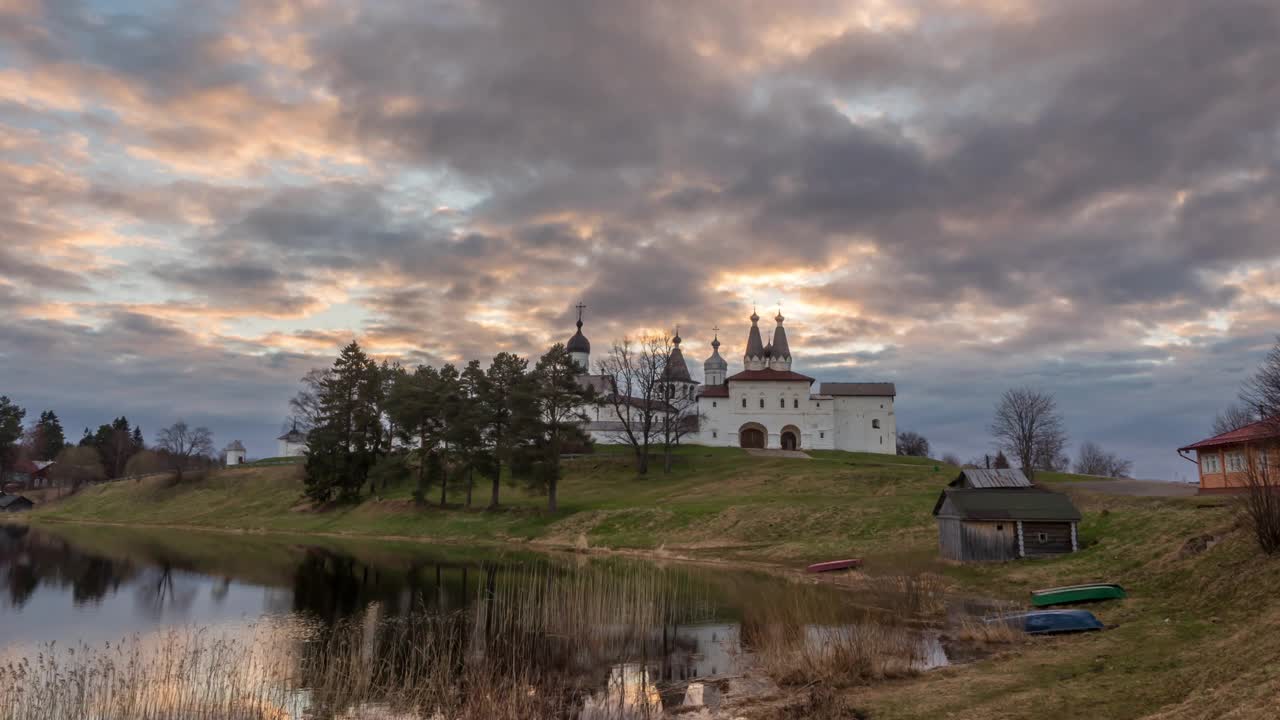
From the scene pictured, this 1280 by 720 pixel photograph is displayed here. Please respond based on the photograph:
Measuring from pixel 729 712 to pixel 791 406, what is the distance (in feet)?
288

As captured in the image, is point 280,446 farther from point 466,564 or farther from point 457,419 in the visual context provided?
point 466,564

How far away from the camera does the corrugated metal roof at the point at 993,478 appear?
38031 mm

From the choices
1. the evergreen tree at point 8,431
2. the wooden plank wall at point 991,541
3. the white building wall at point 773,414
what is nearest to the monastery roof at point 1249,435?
the wooden plank wall at point 991,541

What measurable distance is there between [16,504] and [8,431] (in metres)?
21.2

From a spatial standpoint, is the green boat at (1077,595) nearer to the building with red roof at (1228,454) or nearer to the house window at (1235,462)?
the building with red roof at (1228,454)

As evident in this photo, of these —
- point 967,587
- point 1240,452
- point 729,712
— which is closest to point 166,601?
point 729,712

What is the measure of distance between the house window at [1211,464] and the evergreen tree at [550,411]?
37544mm

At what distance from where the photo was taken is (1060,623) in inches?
810

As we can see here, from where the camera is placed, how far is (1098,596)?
939 inches

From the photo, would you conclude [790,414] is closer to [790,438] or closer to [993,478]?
[790,438]

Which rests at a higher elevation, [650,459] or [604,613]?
[650,459]

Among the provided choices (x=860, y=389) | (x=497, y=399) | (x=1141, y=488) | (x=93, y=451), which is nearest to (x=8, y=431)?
(x=93, y=451)

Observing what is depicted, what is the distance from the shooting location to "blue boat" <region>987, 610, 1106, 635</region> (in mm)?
20531

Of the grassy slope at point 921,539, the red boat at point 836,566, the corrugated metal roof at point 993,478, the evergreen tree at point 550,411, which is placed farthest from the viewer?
the evergreen tree at point 550,411
